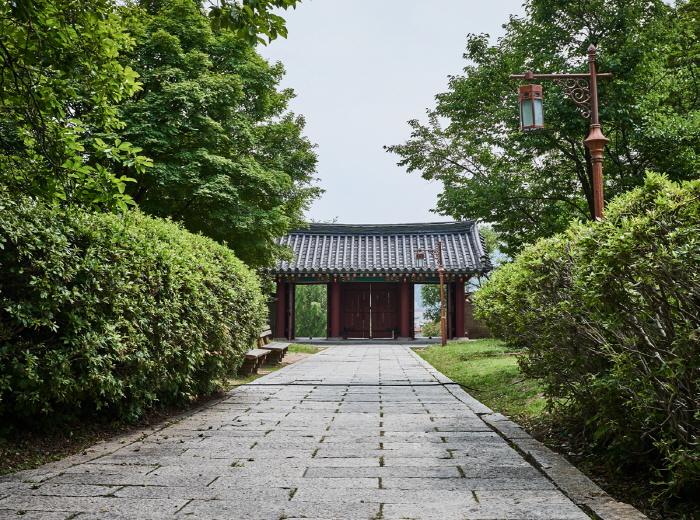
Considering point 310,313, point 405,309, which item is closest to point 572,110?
point 405,309

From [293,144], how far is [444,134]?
26.6ft

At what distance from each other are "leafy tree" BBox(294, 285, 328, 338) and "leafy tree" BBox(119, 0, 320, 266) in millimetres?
16065

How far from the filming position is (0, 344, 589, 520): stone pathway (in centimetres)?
288

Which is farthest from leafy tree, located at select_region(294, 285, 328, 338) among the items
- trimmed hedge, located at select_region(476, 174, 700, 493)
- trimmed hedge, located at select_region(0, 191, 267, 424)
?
trimmed hedge, located at select_region(476, 174, 700, 493)

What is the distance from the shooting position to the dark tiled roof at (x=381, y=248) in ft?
71.9

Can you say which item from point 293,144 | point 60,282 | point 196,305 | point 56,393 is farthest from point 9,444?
point 293,144

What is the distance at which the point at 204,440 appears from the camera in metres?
4.64

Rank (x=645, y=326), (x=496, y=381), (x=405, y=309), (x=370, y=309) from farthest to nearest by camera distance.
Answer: (x=370, y=309), (x=405, y=309), (x=496, y=381), (x=645, y=326)

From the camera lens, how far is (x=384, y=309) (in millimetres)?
23531

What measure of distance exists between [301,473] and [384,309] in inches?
788

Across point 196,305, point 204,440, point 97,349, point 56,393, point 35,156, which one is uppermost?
point 35,156

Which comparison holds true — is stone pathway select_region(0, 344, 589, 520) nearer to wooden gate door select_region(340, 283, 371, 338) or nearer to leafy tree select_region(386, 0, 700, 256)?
leafy tree select_region(386, 0, 700, 256)

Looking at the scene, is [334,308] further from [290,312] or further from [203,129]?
[203,129]

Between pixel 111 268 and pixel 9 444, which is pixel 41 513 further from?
pixel 111 268
